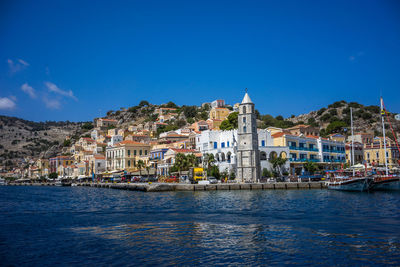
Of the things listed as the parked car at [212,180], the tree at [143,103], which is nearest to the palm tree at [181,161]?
the parked car at [212,180]

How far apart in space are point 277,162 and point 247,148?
18.6 ft

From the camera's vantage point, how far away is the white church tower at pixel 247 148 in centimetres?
5250

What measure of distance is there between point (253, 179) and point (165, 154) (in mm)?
23417

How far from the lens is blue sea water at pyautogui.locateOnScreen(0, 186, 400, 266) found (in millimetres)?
13656

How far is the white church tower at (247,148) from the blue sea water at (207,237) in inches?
1022

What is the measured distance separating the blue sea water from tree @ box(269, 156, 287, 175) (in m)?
28.4

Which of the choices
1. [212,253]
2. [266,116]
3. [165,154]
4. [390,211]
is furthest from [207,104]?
[212,253]

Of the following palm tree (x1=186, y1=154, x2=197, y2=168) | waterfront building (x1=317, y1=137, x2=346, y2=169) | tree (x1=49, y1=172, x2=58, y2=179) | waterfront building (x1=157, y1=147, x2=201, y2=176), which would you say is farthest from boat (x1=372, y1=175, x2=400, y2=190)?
tree (x1=49, y1=172, x2=58, y2=179)

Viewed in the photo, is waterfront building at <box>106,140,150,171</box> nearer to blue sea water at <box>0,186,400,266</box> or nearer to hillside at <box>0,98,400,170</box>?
hillside at <box>0,98,400,170</box>

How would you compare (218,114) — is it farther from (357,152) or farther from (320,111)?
(357,152)

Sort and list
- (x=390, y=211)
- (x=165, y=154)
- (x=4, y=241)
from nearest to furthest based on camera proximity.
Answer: (x=4, y=241) → (x=390, y=211) → (x=165, y=154)

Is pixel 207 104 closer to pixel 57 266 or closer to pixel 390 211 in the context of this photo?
pixel 390 211

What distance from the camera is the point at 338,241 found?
52.6 feet

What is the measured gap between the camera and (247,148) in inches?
2089
